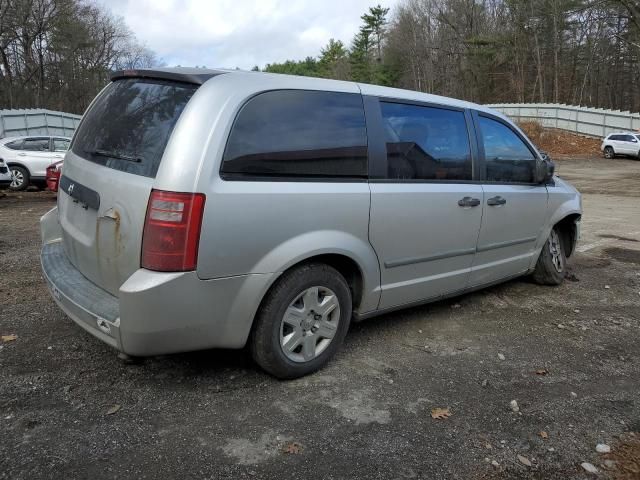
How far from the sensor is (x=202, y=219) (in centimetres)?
282

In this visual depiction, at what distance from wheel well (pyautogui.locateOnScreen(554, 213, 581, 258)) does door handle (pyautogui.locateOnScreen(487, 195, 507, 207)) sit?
1455 millimetres

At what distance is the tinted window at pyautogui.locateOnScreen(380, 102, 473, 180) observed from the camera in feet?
12.4

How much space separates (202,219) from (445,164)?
2.06 meters

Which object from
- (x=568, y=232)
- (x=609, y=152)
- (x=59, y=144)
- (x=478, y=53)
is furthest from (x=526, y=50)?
(x=568, y=232)

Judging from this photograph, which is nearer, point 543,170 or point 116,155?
point 116,155

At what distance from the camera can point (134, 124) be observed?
10.6ft

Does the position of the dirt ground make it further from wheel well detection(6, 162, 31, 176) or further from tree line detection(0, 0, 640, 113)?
tree line detection(0, 0, 640, 113)

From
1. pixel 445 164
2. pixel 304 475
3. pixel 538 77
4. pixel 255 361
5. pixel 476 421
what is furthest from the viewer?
pixel 538 77

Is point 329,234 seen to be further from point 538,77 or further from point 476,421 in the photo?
point 538,77

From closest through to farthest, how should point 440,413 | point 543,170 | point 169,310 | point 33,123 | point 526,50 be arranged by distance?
point 169,310 < point 440,413 < point 543,170 < point 33,123 < point 526,50

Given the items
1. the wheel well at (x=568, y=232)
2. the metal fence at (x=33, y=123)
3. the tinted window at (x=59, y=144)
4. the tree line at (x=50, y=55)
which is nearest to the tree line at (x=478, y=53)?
the tree line at (x=50, y=55)

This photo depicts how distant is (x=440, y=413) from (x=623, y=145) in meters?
33.1

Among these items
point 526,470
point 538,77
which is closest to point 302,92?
point 526,470

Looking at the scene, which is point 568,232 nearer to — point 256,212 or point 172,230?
point 256,212
